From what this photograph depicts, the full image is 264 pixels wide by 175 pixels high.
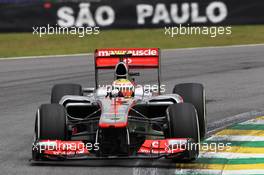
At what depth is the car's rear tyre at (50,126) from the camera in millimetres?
10008

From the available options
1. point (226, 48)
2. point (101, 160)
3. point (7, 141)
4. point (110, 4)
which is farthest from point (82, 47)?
point (101, 160)

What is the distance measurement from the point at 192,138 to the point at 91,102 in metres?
1.62

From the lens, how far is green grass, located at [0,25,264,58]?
25.6 m

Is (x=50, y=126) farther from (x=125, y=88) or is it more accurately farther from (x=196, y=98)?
(x=196, y=98)

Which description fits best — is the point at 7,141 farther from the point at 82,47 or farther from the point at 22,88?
the point at 82,47

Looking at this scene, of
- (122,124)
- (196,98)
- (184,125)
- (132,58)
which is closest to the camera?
(122,124)

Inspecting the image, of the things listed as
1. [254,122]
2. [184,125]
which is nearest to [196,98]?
[184,125]

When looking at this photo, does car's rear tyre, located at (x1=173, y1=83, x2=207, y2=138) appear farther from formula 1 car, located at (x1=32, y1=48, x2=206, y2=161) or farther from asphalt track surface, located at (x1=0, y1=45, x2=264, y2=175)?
asphalt track surface, located at (x1=0, y1=45, x2=264, y2=175)

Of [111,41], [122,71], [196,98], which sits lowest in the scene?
[196,98]

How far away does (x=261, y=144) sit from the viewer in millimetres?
11086

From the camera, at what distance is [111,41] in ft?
86.9

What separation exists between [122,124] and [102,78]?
9.77 m

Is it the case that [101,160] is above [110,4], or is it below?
below

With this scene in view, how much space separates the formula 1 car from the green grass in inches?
540
